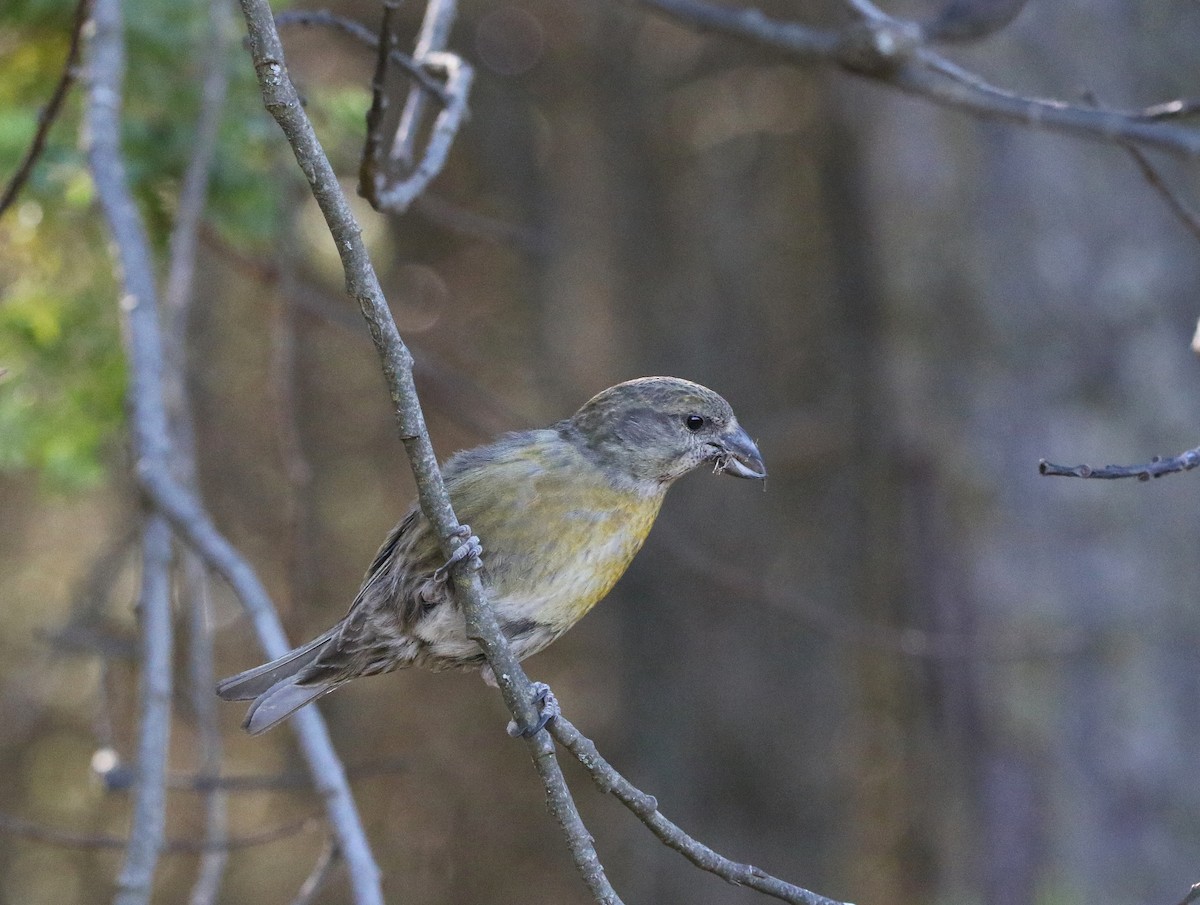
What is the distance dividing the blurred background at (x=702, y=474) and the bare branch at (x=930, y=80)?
146cm

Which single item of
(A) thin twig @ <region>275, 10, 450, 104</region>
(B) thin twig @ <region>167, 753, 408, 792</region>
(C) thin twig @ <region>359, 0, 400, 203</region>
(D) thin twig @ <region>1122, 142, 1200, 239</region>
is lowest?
(B) thin twig @ <region>167, 753, 408, 792</region>

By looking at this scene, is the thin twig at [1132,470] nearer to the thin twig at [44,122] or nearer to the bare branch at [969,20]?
the bare branch at [969,20]

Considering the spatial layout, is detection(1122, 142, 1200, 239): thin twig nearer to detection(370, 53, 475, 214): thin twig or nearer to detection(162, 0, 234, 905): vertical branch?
detection(370, 53, 475, 214): thin twig

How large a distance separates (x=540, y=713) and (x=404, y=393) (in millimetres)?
689

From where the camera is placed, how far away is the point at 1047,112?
3803 millimetres

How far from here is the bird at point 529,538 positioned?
10.4 feet

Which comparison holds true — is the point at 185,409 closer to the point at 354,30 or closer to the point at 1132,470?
the point at 354,30

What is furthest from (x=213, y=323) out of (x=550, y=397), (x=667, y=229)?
(x=667, y=229)

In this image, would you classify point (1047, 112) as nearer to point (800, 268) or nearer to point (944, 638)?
point (944, 638)

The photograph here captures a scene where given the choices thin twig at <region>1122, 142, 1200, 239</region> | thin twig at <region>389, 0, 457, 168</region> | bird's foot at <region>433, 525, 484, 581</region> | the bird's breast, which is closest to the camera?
bird's foot at <region>433, 525, 484, 581</region>

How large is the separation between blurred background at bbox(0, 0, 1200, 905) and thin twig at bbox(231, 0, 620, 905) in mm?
1147

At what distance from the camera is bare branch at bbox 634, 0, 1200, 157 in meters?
3.70

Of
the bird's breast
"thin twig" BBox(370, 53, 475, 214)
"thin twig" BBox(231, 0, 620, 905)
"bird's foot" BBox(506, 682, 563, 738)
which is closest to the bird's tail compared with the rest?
the bird's breast

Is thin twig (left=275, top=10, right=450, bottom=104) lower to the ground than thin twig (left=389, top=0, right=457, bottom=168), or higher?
lower
